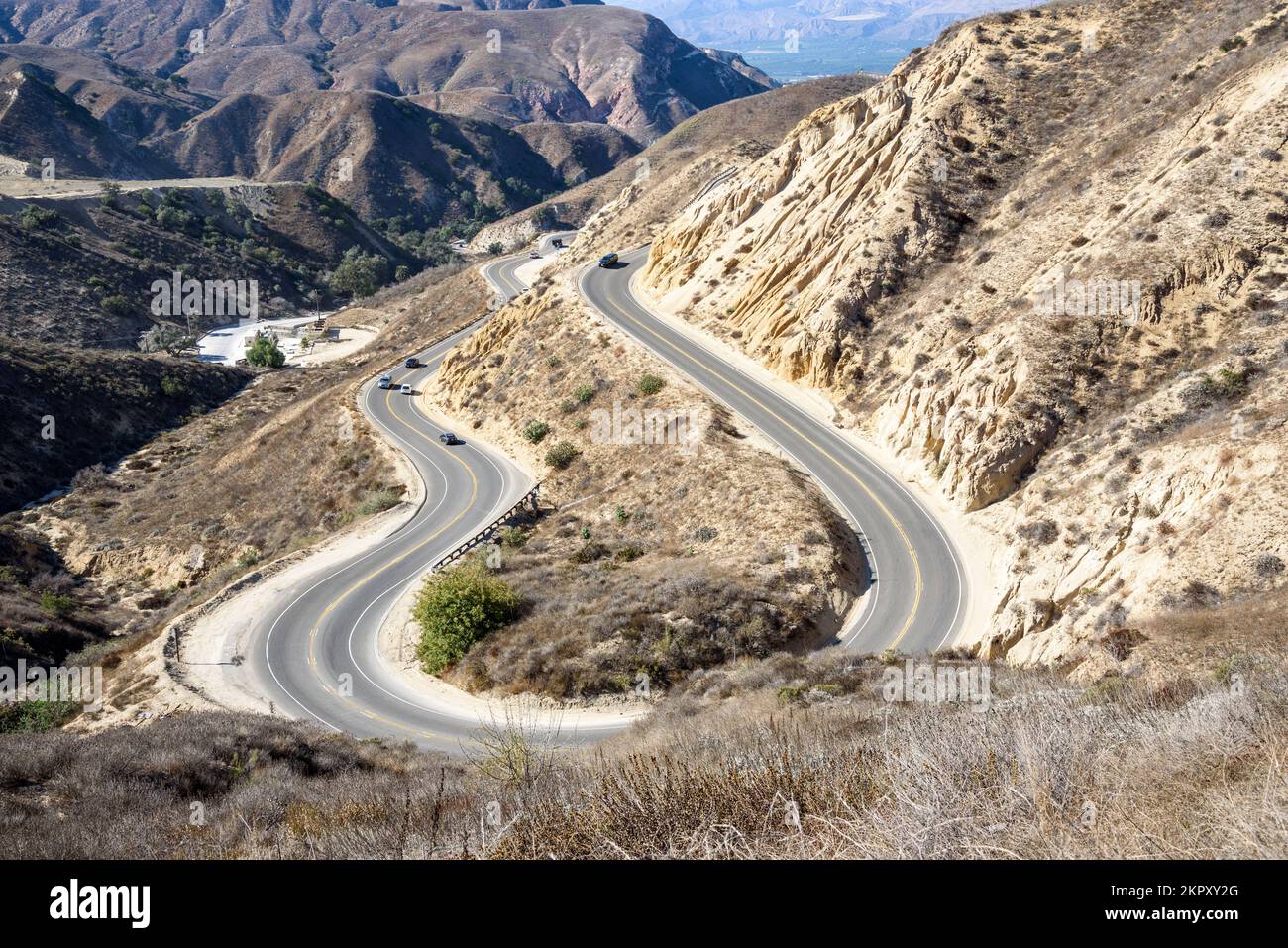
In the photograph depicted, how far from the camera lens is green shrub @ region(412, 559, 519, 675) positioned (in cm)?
2648

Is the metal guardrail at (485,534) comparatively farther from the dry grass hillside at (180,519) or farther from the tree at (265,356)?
the tree at (265,356)

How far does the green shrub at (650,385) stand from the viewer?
41344 millimetres

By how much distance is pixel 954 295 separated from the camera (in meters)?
39.6

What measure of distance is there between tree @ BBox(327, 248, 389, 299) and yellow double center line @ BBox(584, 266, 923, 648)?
213 ft

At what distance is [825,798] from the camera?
7195 millimetres

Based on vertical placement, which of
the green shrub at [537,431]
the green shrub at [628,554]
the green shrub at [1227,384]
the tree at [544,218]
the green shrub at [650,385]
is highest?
the tree at [544,218]

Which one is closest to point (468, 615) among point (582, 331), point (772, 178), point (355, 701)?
point (355, 701)

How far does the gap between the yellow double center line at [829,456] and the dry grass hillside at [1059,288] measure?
2798 mm

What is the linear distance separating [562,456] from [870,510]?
16.1 m

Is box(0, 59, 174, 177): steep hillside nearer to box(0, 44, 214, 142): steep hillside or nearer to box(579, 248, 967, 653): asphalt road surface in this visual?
box(0, 44, 214, 142): steep hillside

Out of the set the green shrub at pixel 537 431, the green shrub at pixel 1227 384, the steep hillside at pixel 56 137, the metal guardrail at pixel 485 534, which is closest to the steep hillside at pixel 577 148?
the steep hillside at pixel 56 137

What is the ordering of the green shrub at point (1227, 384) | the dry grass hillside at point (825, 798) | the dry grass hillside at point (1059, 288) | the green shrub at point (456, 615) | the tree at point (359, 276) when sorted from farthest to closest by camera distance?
the tree at point (359, 276), the green shrub at point (456, 615), the green shrub at point (1227, 384), the dry grass hillside at point (1059, 288), the dry grass hillside at point (825, 798)

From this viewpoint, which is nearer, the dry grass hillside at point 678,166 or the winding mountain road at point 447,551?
the winding mountain road at point 447,551
